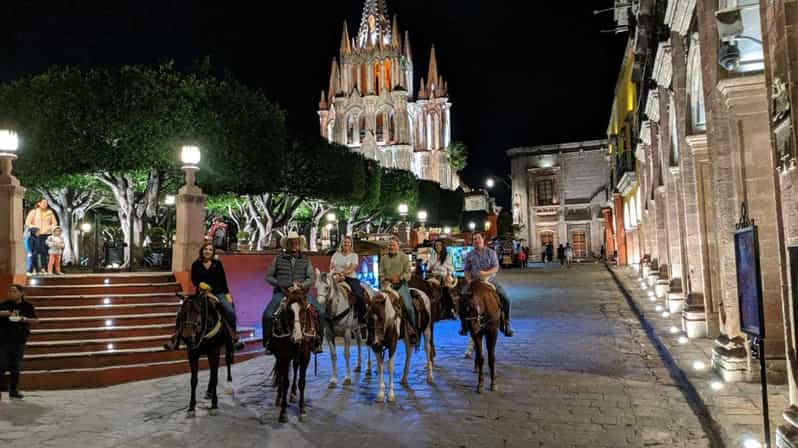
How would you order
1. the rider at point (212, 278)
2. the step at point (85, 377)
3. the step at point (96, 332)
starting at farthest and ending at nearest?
the step at point (96, 332) → the step at point (85, 377) → the rider at point (212, 278)

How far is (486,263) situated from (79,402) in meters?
6.66

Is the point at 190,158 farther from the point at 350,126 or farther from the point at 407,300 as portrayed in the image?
the point at 350,126

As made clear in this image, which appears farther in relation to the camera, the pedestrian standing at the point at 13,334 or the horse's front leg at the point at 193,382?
the pedestrian standing at the point at 13,334

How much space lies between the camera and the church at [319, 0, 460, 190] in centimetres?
9212

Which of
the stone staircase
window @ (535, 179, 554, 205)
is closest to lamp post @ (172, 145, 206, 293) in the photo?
the stone staircase

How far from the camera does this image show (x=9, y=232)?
12.2m

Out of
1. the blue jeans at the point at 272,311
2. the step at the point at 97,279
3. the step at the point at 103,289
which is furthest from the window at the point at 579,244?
the blue jeans at the point at 272,311

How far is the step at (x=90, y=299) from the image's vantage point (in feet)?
39.1

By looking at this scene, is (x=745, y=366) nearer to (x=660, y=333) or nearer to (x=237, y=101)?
(x=660, y=333)

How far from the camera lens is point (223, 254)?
1527 centimetres

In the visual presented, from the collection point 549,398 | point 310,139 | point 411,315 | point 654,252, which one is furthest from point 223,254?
point 310,139

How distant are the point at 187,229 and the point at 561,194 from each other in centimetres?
4569

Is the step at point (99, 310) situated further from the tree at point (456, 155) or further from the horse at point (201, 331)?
the tree at point (456, 155)

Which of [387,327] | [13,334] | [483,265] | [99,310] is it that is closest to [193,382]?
[387,327]
